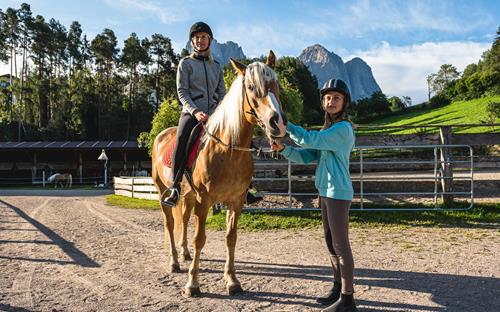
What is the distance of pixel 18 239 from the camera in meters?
6.94

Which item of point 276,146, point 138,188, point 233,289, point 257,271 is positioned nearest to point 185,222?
point 257,271

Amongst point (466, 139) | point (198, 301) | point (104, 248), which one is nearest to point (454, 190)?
point (466, 139)

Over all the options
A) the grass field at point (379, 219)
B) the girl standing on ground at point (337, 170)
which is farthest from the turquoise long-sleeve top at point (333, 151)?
the grass field at point (379, 219)

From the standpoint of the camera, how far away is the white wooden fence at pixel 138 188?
49.5 feet

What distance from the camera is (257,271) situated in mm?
4734

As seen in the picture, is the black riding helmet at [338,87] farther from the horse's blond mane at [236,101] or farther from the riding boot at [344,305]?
the riding boot at [344,305]

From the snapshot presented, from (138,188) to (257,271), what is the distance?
12.7 m

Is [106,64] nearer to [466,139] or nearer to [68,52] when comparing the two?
[68,52]

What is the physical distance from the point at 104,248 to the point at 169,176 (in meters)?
2.32

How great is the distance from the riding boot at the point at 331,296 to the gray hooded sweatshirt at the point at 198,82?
252 centimetres

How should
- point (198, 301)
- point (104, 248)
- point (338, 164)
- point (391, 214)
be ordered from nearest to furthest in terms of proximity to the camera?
point (338, 164)
point (198, 301)
point (104, 248)
point (391, 214)

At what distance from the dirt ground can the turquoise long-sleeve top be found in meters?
1.21

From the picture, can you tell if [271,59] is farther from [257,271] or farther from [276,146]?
[257,271]

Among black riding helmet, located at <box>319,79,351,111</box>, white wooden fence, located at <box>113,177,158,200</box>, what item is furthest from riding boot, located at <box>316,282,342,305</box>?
white wooden fence, located at <box>113,177,158,200</box>
